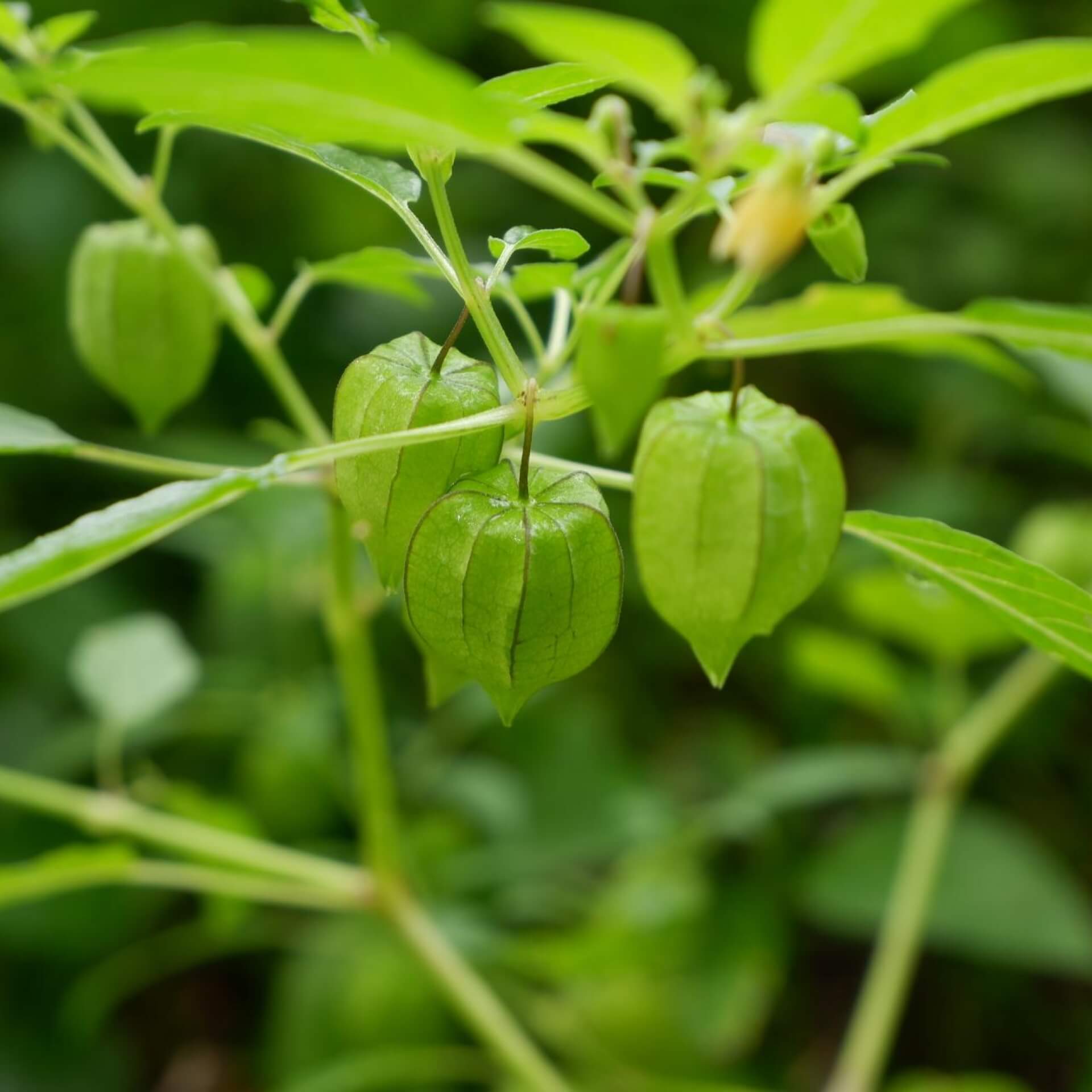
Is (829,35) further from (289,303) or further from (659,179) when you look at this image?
(289,303)

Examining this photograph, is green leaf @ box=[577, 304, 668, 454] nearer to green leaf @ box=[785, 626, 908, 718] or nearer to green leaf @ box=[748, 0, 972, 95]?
green leaf @ box=[748, 0, 972, 95]

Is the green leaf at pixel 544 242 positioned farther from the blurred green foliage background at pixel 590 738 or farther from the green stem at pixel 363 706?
the blurred green foliage background at pixel 590 738

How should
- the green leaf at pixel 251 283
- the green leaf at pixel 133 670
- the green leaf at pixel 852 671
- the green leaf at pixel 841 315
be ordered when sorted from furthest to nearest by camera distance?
1. the green leaf at pixel 852 671
2. the green leaf at pixel 133 670
3. the green leaf at pixel 251 283
4. the green leaf at pixel 841 315

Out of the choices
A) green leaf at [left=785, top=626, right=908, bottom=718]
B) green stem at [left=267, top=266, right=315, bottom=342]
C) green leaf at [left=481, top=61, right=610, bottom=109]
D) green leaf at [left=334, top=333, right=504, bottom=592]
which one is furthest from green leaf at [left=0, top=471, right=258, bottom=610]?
green leaf at [left=785, top=626, right=908, bottom=718]

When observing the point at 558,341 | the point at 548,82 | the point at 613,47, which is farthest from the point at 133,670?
the point at 613,47

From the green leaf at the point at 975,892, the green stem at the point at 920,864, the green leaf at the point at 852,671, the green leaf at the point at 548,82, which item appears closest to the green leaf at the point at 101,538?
the green leaf at the point at 548,82

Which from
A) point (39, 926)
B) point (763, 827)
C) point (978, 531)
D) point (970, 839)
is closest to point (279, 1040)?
point (39, 926)
